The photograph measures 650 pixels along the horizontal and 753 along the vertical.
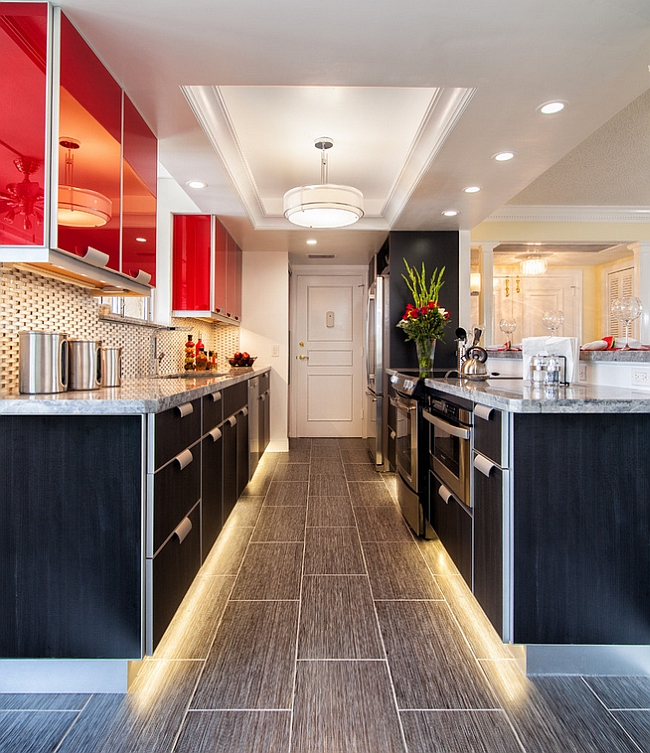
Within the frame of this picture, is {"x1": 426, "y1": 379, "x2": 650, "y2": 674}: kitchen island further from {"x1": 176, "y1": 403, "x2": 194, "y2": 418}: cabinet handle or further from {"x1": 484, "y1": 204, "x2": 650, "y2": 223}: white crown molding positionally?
{"x1": 484, "y1": 204, "x2": 650, "y2": 223}: white crown molding

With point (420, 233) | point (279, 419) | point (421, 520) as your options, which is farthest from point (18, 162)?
point (279, 419)

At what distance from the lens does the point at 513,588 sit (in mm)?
1517

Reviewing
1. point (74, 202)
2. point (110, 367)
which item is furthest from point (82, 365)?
point (74, 202)

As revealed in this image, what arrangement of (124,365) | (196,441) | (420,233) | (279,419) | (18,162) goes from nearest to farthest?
(18,162), (196,441), (124,365), (420,233), (279,419)

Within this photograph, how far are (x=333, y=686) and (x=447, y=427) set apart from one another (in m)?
1.12

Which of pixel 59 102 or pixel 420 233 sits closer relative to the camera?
pixel 59 102

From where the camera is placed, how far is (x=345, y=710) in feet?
4.56

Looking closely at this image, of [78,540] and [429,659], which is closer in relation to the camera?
[78,540]

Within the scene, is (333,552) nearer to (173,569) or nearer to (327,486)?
(173,569)

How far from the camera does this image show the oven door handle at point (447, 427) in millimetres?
1912

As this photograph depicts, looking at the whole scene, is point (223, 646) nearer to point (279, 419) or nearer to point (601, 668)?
point (601, 668)

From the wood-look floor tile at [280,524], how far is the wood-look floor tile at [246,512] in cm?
5

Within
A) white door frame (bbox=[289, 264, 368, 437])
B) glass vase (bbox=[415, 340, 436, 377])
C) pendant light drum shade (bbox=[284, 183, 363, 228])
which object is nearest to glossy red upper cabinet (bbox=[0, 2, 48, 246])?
pendant light drum shade (bbox=[284, 183, 363, 228])

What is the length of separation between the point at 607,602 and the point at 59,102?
91.9 inches
